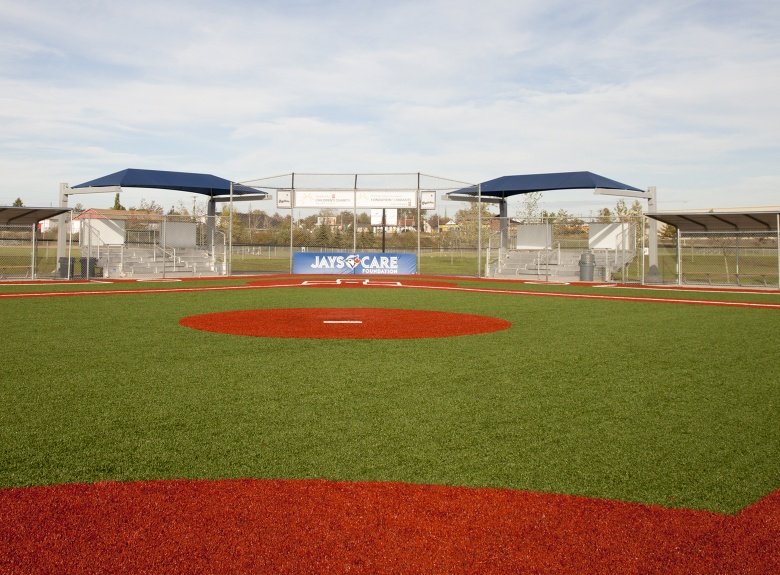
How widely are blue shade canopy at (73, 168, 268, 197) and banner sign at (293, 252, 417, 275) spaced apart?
4.61 m

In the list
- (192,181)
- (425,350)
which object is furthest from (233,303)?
(192,181)

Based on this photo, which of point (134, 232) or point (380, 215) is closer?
point (134, 232)

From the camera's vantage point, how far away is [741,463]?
447 cm

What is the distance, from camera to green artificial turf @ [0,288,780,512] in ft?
14.0

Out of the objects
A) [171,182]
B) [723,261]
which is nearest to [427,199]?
[171,182]

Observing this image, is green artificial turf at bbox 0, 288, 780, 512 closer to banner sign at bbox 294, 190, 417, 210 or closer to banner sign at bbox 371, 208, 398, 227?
banner sign at bbox 294, 190, 417, 210

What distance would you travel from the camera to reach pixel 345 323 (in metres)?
12.2

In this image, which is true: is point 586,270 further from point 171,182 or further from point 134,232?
point 134,232

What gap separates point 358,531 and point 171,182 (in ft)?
111

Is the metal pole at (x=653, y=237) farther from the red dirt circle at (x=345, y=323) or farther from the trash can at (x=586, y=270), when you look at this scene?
the red dirt circle at (x=345, y=323)

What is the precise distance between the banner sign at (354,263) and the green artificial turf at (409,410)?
963 inches

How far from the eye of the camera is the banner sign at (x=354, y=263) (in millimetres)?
35219

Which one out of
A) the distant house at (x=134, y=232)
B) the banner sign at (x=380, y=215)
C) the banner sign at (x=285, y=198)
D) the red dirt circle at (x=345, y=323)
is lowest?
the red dirt circle at (x=345, y=323)

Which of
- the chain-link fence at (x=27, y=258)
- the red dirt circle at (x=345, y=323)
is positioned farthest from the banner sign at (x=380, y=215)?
the red dirt circle at (x=345, y=323)
